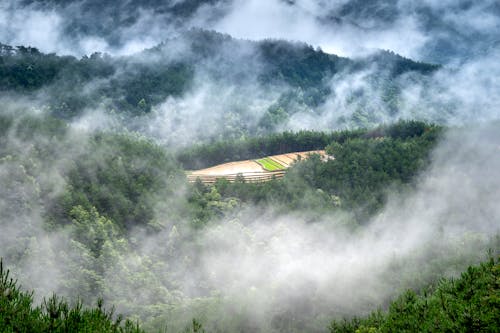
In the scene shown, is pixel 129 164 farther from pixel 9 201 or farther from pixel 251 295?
pixel 251 295

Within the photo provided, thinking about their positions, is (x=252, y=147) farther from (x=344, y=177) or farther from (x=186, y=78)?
(x=186, y=78)

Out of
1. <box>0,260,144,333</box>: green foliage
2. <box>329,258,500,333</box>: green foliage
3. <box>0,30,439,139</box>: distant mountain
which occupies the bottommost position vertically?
<box>329,258,500,333</box>: green foliage

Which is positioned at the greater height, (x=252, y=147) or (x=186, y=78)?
(x=186, y=78)

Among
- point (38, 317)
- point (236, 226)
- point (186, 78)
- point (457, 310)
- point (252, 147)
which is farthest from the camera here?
point (186, 78)

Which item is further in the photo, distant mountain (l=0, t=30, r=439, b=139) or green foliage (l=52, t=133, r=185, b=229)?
distant mountain (l=0, t=30, r=439, b=139)

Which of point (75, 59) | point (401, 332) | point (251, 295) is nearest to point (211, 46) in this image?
point (75, 59)

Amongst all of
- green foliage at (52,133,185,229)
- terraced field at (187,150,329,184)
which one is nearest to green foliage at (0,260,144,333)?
green foliage at (52,133,185,229)

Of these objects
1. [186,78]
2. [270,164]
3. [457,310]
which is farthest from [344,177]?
[186,78]

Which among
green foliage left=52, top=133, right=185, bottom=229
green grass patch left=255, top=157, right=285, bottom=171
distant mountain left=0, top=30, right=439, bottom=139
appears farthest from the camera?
distant mountain left=0, top=30, right=439, bottom=139

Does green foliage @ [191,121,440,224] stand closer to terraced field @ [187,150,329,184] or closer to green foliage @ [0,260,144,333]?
terraced field @ [187,150,329,184]
